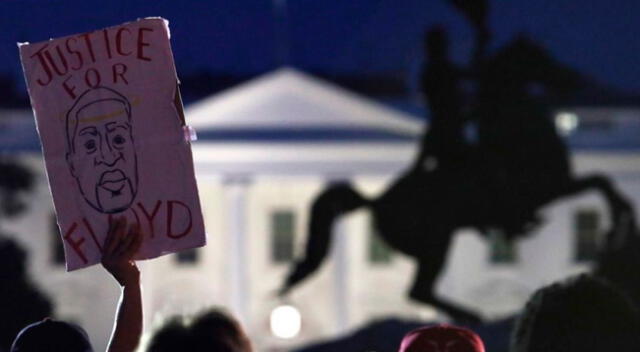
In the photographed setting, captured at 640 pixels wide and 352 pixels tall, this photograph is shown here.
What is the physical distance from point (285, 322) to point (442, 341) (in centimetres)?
2461

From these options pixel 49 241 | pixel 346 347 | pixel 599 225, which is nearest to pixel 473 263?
pixel 599 225

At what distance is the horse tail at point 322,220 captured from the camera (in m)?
17.5

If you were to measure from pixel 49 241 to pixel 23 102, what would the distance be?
5185mm

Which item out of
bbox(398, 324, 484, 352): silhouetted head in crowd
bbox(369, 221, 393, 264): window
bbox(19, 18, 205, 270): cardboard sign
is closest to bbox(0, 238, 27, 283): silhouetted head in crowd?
bbox(369, 221, 393, 264): window

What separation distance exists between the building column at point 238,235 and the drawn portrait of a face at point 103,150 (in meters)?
23.5

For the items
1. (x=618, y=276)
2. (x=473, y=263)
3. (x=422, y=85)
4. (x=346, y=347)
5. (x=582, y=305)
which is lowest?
(x=473, y=263)

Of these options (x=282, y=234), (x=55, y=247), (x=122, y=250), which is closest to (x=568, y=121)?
(x=282, y=234)

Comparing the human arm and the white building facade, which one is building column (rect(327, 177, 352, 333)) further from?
the human arm

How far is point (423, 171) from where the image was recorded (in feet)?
56.0

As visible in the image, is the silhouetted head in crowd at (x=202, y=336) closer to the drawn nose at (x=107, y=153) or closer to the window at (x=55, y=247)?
the drawn nose at (x=107, y=153)

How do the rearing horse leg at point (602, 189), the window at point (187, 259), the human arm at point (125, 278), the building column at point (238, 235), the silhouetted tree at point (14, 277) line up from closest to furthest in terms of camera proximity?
the human arm at point (125, 278), the rearing horse leg at point (602, 189), the silhouetted tree at point (14, 277), the building column at point (238, 235), the window at point (187, 259)

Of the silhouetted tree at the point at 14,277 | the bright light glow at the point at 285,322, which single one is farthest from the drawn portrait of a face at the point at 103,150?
the bright light glow at the point at 285,322

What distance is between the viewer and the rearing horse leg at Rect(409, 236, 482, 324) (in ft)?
53.7

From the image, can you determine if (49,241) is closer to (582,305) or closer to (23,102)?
(23,102)
